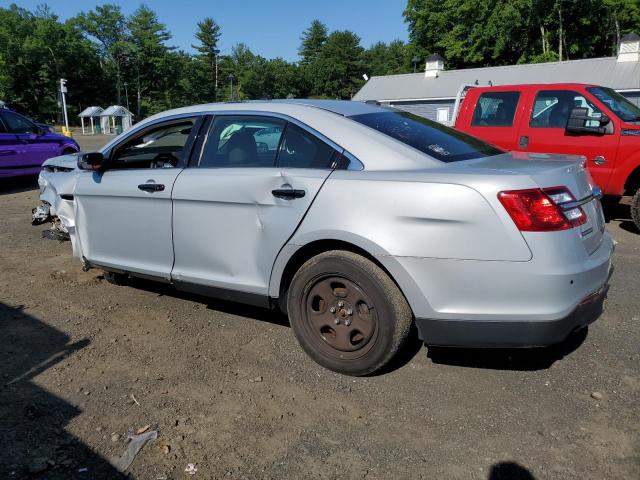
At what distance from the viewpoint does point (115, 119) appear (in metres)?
55.2

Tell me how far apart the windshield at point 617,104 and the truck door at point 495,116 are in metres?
1.02

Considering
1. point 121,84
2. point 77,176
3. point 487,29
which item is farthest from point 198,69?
point 77,176

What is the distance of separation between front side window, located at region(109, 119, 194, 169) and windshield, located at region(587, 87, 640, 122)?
5844 millimetres

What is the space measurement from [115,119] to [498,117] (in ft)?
178

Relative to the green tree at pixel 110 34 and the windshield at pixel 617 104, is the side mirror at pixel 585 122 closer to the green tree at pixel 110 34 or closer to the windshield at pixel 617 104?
the windshield at pixel 617 104

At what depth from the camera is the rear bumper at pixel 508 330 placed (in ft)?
8.89

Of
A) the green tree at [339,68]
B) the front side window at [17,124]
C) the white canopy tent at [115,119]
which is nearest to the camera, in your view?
the front side window at [17,124]

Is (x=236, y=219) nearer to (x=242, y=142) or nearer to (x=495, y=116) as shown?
(x=242, y=142)

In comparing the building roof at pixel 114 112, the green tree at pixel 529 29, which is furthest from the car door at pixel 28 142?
the building roof at pixel 114 112

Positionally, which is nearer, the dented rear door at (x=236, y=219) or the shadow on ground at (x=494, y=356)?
the dented rear door at (x=236, y=219)

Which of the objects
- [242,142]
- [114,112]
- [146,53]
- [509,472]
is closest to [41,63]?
[146,53]

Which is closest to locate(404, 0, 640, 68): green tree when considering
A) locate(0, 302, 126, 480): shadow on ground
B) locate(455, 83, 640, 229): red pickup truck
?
locate(455, 83, 640, 229): red pickup truck

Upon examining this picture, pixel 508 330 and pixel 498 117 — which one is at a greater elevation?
pixel 498 117

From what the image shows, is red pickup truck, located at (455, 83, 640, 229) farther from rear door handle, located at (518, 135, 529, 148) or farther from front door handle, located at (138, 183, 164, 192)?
front door handle, located at (138, 183, 164, 192)
